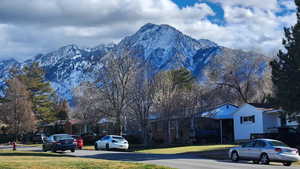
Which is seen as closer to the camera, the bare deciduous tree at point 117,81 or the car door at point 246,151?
the car door at point 246,151

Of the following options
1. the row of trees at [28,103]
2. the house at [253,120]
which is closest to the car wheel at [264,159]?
the house at [253,120]

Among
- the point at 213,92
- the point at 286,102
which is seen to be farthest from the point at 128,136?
the point at 286,102

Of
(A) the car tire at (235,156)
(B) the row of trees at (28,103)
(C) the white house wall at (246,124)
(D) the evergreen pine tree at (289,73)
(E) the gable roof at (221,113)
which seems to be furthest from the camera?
(B) the row of trees at (28,103)

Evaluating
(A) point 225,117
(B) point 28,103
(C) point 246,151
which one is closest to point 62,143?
(C) point 246,151

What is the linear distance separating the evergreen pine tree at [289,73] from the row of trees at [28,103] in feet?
147

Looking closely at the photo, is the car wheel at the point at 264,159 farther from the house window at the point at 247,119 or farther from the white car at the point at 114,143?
the house window at the point at 247,119

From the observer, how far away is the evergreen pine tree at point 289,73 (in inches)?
1214

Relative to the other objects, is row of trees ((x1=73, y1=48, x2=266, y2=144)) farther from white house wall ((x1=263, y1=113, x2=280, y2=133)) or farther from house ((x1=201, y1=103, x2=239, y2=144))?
white house wall ((x1=263, y1=113, x2=280, y2=133))

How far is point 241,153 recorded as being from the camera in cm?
2688

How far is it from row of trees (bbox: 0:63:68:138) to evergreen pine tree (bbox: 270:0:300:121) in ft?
147

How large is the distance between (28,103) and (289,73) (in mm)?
47412

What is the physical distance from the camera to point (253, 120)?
4988 centimetres

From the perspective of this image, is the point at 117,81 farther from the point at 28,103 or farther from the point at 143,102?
the point at 28,103

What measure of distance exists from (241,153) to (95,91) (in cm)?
3142
